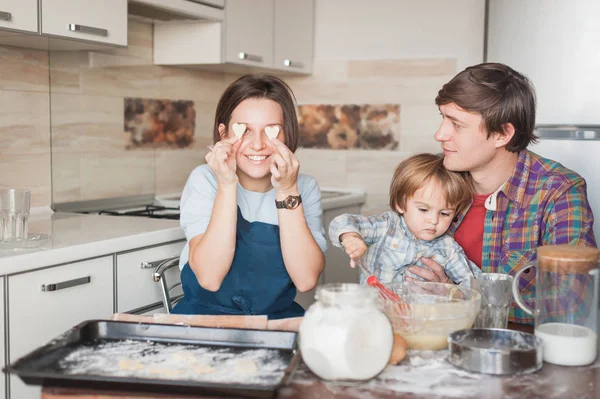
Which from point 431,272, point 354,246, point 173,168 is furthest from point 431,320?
point 173,168

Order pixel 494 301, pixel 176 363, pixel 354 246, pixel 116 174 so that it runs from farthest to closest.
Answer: pixel 116 174, pixel 354 246, pixel 494 301, pixel 176 363

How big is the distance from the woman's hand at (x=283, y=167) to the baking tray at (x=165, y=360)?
54 centimetres

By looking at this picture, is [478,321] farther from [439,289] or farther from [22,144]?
[22,144]

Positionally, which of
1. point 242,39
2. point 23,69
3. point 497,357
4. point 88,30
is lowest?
point 497,357

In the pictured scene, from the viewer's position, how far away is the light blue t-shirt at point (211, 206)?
192 centimetres

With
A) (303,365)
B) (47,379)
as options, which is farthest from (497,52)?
(47,379)

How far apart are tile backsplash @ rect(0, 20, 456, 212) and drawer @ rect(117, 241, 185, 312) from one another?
2.07 feet

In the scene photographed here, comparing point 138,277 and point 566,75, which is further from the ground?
point 566,75

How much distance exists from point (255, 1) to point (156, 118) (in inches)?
28.0

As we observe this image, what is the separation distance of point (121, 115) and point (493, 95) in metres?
1.82

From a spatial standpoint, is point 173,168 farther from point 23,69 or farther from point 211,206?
point 211,206

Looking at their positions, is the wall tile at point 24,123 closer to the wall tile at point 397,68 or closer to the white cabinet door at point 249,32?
the white cabinet door at point 249,32

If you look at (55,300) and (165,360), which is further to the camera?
(55,300)

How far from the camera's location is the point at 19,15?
210 cm
